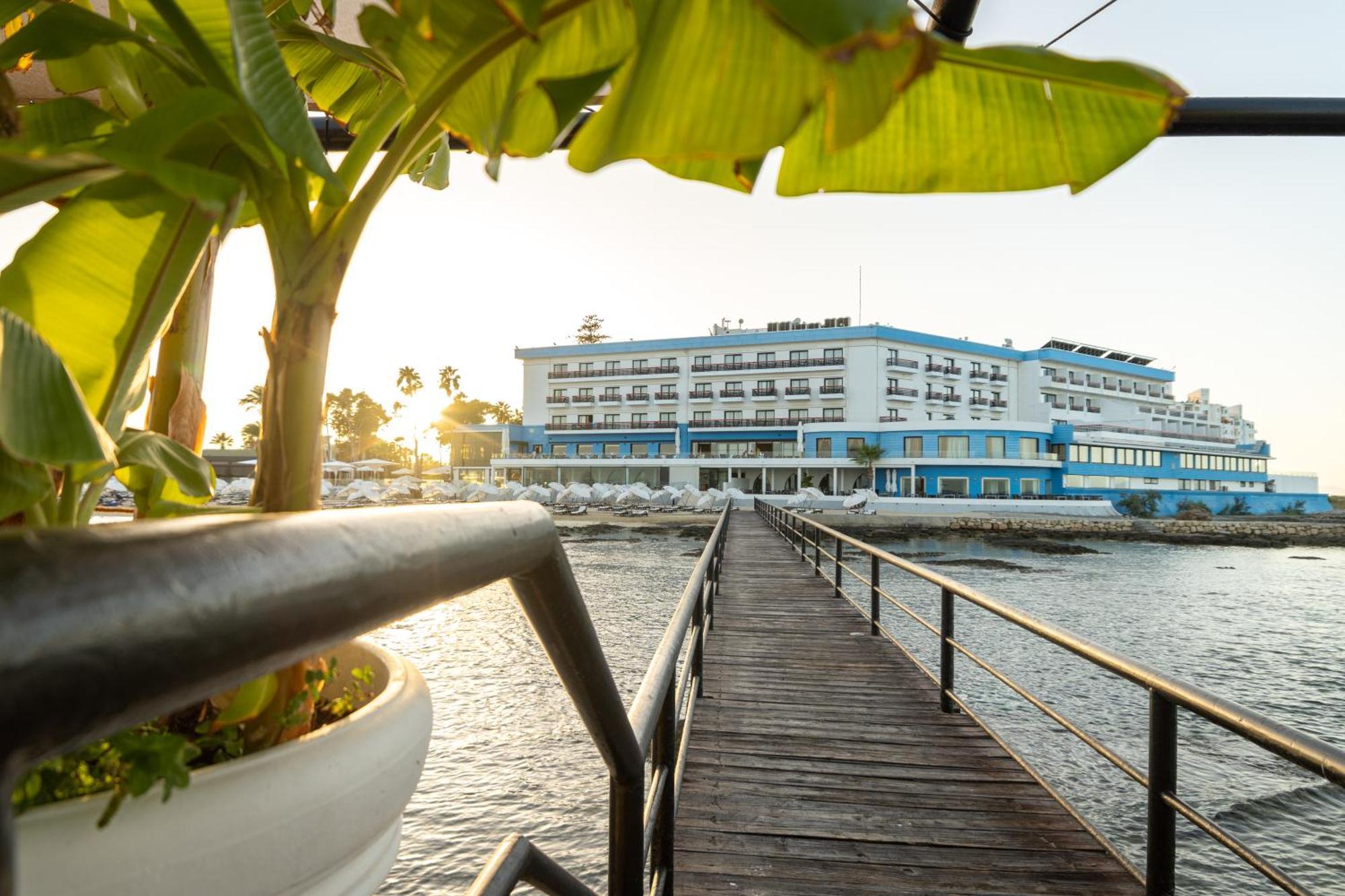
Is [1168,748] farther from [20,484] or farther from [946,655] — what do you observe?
[20,484]

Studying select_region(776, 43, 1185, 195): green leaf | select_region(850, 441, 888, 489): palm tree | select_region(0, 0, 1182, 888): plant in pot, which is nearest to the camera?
select_region(0, 0, 1182, 888): plant in pot

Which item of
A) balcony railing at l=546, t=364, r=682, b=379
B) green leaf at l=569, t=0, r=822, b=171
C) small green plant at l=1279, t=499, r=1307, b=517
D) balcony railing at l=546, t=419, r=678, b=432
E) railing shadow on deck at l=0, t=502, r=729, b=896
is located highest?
balcony railing at l=546, t=364, r=682, b=379

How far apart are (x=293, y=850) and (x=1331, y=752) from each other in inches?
72.5

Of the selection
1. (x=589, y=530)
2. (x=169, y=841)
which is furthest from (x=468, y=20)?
(x=589, y=530)

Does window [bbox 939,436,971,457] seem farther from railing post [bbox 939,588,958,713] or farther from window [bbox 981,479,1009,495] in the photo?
railing post [bbox 939,588,958,713]

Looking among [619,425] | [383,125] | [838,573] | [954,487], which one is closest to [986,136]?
[383,125]

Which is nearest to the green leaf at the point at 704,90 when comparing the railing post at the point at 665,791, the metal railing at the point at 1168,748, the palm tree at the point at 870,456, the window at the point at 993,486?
the railing post at the point at 665,791

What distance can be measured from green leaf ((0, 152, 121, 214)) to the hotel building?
4027 centimetres

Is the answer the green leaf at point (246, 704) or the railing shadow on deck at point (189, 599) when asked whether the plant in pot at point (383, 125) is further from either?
the railing shadow on deck at point (189, 599)

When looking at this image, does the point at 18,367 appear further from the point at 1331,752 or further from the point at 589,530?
the point at 589,530

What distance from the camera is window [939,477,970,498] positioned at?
127 ft

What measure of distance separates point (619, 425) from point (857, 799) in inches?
1784

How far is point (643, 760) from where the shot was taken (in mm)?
967

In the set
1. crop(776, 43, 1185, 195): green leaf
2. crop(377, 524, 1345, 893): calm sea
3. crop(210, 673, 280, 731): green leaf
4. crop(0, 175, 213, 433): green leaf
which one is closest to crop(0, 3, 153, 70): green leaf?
crop(0, 175, 213, 433): green leaf
